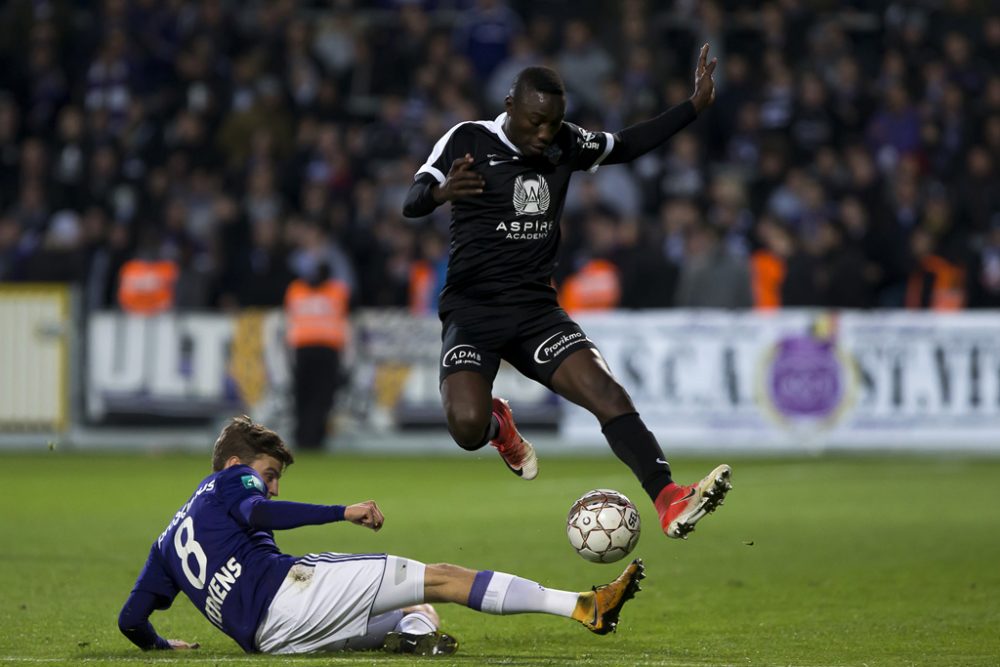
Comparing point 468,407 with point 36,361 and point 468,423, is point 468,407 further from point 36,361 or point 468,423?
point 36,361

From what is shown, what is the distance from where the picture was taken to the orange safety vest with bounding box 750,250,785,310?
16734 millimetres

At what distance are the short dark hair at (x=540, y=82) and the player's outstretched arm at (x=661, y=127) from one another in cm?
55

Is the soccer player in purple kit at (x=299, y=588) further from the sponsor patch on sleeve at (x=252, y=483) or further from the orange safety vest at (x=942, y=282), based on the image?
the orange safety vest at (x=942, y=282)

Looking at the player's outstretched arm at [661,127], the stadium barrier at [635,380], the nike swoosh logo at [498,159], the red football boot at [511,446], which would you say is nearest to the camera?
the nike swoosh logo at [498,159]

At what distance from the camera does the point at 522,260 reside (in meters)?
7.48

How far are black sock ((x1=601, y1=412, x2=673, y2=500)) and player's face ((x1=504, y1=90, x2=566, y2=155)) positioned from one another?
1.25 metres

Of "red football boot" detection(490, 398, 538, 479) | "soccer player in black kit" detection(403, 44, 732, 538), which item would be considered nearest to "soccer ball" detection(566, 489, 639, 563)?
"soccer player in black kit" detection(403, 44, 732, 538)

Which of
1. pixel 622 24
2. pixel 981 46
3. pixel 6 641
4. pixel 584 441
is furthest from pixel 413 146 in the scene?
pixel 6 641

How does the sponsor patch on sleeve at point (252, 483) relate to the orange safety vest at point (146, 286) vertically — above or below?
below

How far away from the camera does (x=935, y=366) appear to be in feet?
52.0

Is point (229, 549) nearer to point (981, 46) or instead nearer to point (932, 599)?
point (932, 599)

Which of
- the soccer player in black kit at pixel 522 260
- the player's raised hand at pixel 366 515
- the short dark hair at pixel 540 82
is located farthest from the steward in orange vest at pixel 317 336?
the player's raised hand at pixel 366 515

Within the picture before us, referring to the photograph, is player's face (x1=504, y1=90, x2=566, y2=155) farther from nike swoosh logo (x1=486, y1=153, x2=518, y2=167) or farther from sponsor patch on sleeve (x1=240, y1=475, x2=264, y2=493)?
sponsor patch on sleeve (x1=240, y1=475, x2=264, y2=493)

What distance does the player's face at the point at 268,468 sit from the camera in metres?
6.42
